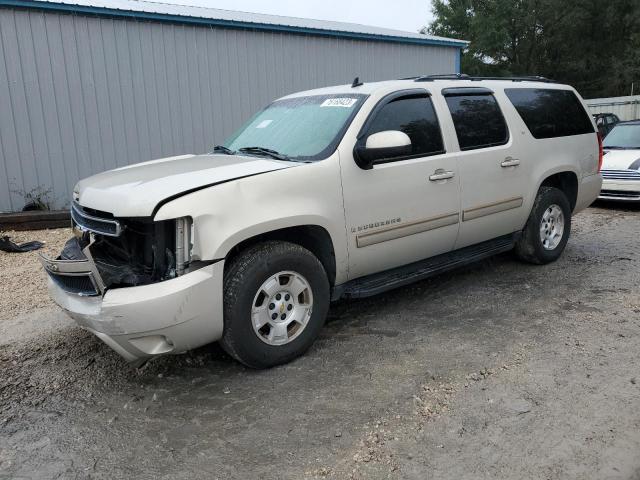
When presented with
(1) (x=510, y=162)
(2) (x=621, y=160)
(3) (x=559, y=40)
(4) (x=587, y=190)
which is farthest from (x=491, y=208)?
(3) (x=559, y=40)

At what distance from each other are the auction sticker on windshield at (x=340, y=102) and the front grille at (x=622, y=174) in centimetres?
696

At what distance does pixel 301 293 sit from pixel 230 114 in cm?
756

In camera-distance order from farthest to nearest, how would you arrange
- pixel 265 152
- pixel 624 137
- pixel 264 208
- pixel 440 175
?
1. pixel 624 137
2. pixel 440 175
3. pixel 265 152
4. pixel 264 208

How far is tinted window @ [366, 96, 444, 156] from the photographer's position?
4.26m

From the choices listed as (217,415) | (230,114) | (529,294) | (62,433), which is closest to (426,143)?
(529,294)

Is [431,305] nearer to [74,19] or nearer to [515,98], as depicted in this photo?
[515,98]

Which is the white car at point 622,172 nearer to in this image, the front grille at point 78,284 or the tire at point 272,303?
the tire at point 272,303

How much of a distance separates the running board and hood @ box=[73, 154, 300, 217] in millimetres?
1076

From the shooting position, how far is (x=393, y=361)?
3.76m

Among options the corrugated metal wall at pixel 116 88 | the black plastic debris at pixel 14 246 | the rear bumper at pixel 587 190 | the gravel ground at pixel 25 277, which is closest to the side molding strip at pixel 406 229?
the rear bumper at pixel 587 190

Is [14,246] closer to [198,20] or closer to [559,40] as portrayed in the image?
[198,20]

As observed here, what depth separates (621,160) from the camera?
9508 mm

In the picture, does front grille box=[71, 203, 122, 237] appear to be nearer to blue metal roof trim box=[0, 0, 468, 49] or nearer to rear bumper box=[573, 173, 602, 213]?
rear bumper box=[573, 173, 602, 213]

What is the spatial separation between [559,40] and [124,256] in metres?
43.0
